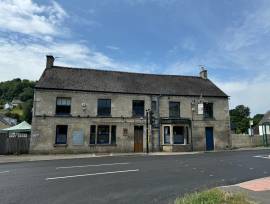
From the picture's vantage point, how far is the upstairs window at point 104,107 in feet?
81.1

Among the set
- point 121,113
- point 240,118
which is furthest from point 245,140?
point 240,118

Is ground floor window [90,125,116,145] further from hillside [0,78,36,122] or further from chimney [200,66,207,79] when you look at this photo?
hillside [0,78,36,122]

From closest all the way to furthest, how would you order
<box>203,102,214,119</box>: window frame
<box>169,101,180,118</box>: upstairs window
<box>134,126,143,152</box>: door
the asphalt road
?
the asphalt road → <box>134,126,143,152</box>: door → <box>169,101,180,118</box>: upstairs window → <box>203,102,214,119</box>: window frame

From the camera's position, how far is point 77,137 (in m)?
23.5

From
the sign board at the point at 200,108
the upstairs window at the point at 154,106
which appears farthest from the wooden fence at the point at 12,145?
the sign board at the point at 200,108

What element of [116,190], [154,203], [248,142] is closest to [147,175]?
[116,190]

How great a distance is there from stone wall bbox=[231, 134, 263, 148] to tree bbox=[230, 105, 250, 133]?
93.9 feet

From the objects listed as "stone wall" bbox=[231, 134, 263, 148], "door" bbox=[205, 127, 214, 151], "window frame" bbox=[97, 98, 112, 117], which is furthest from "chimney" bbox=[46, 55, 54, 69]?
"stone wall" bbox=[231, 134, 263, 148]

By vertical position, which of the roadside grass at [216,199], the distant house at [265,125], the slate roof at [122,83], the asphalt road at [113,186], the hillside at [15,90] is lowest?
the asphalt road at [113,186]

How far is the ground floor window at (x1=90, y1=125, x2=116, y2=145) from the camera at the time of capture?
2416cm

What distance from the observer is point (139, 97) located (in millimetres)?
26031

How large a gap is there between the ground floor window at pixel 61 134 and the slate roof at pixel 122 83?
149 inches

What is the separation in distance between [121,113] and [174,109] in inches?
238

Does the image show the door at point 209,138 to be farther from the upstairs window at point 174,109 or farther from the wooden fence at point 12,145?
the wooden fence at point 12,145
